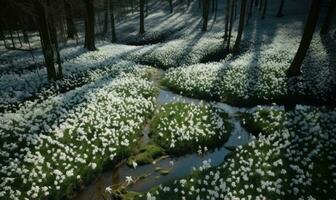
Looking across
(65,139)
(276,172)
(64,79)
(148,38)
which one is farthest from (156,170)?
(148,38)

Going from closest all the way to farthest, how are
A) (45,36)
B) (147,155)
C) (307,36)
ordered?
(147,155)
(307,36)
(45,36)

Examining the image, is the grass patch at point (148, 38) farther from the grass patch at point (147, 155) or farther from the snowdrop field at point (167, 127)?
the grass patch at point (147, 155)

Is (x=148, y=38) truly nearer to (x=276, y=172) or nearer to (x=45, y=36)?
(x=45, y=36)

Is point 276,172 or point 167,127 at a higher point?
point 276,172

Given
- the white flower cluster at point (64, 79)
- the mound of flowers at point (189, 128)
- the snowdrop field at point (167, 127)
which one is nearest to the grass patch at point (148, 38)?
the white flower cluster at point (64, 79)

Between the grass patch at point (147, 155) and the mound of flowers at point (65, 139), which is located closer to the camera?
the mound of flowers at point (65, 139)

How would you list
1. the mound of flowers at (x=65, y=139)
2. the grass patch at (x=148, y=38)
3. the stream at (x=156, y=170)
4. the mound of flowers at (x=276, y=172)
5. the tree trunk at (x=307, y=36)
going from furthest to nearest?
1. the grass patch at (x=148, y=38)
2. the tree trunk at (x=307, y=36)
3. the stream at (x=156, y=170)
4. the mound of flowers at (x=65, y=139)
5. the mound of flowers at (x=276, y=172)

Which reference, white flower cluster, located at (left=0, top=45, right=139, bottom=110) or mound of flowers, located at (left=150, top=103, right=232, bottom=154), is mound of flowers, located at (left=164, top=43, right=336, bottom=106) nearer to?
mound of flowers, located at (left=150, top=103, right=232, bottom=154)
